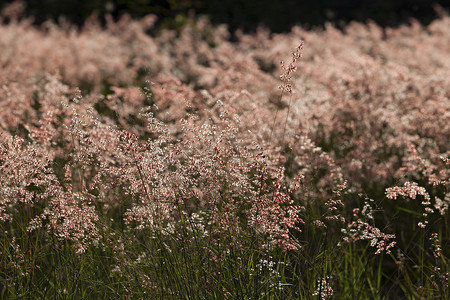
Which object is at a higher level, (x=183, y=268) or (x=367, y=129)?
(x=367, y=129)

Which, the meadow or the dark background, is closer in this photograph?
the meadow

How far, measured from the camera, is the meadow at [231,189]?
8.27 feet

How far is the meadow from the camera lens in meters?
2.52

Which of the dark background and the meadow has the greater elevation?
the dark background

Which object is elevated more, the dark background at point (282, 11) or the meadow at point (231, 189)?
the dark background at point (282, 11)

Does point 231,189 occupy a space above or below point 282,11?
below

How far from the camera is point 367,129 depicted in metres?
5.00

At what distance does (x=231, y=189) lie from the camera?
255 centimetres

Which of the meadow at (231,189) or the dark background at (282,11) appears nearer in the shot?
the meadow at (231,189)

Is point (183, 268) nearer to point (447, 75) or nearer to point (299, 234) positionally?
point (299, 234)

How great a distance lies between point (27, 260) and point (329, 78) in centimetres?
457

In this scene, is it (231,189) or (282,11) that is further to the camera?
(282,11)

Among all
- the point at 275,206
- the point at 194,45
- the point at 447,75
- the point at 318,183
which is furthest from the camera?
the point at 194,45

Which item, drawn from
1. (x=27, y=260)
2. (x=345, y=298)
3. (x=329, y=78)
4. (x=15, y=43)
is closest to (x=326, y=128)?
(x=329, y=78)
